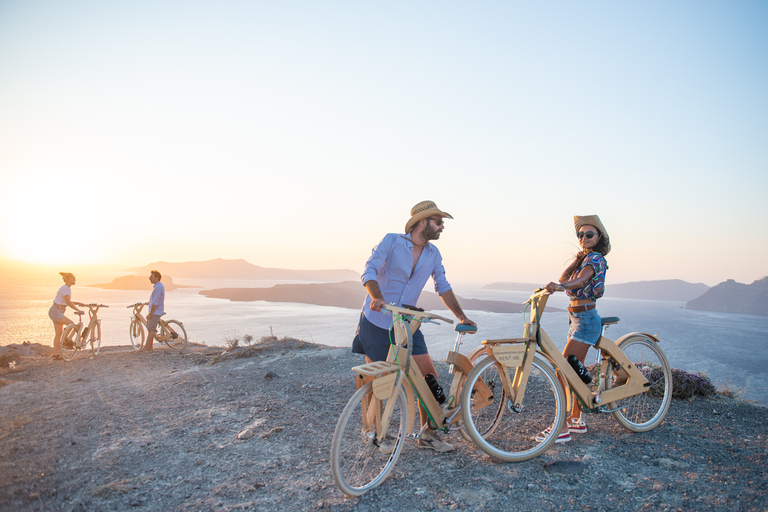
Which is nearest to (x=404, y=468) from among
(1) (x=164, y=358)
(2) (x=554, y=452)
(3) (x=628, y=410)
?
(2) (x=554, y=452)

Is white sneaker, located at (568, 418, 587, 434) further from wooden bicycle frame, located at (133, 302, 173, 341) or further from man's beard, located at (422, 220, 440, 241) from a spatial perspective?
wooden bicycle frame, located at (133, 302, 173, 341)

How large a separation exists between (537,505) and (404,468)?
956mm

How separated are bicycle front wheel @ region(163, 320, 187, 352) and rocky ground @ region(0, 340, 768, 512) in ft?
16.3

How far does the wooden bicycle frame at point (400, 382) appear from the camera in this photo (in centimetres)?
251

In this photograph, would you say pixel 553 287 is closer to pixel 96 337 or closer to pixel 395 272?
pixel 395 272

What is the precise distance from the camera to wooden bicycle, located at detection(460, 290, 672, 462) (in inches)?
119

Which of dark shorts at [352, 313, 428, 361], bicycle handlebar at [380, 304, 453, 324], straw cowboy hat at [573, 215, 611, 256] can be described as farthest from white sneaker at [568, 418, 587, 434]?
bicycle handlebar at [380, 304, 453, 324]

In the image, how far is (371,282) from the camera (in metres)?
2.80

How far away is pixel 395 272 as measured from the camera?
303 centimetres

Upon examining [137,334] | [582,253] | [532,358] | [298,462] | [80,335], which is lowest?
[137,334]

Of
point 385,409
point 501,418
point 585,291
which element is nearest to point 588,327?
point 585,291

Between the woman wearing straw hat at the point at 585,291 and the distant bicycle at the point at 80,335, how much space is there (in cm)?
1054

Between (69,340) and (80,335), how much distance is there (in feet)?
0.77

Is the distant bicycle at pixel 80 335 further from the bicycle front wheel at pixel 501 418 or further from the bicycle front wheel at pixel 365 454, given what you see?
the bicycle front wheel at pixel 501 418
